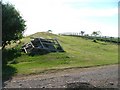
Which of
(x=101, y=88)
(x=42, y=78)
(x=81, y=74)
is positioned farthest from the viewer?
(x=81, y=74)

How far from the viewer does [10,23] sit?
28672 mm

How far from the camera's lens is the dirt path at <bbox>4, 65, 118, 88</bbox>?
19.0m

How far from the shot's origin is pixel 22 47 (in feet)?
121

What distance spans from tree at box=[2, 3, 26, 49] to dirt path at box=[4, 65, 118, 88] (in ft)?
22.1

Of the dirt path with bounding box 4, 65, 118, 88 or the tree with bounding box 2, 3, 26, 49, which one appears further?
the tree with bounding box 2, 3, 26, 49

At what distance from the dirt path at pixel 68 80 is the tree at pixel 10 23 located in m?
6.72

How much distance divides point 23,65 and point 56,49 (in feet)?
28.1

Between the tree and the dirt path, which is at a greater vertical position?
the tree

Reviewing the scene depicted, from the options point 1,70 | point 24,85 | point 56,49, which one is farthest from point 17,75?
point 56,49

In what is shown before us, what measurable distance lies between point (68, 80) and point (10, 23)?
10.1 metres

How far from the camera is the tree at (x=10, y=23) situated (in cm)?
2858

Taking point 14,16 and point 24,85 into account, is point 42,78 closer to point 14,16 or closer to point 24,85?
point 24,85

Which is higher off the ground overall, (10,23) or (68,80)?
(10,23)

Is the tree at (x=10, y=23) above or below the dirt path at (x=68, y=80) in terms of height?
above
